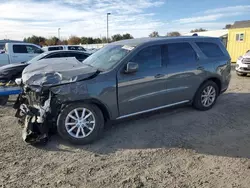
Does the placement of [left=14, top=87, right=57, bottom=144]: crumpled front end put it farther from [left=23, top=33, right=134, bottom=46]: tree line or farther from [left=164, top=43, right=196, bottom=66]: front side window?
[left=23, top=33, right=134, bottom=46]: tree line

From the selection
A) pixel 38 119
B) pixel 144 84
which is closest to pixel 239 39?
pixel 144 84

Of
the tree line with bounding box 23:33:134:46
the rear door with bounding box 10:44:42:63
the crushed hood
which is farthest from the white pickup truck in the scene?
the tree line with bounding box 23:33:134:46

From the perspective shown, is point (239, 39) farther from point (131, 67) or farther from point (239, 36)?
point (131, 67)

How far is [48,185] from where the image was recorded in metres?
2.79

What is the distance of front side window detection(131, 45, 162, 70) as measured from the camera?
4.27 metres

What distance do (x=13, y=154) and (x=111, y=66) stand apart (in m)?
2.19

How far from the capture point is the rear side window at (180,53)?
15.4 feet

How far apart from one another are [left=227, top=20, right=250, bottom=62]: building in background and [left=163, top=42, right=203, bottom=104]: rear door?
51.5 feet

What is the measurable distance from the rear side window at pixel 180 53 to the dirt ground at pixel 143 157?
4.12 feet

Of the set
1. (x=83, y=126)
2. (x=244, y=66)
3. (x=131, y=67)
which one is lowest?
(x=83, y=126)

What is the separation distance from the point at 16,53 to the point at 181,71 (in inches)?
421

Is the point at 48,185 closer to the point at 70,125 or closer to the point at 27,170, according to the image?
the point at 27,170

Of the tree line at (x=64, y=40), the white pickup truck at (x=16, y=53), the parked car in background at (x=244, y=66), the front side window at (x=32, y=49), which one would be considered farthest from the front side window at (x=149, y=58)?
the tree line at (x=64, y=40)

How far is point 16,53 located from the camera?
12406mm
